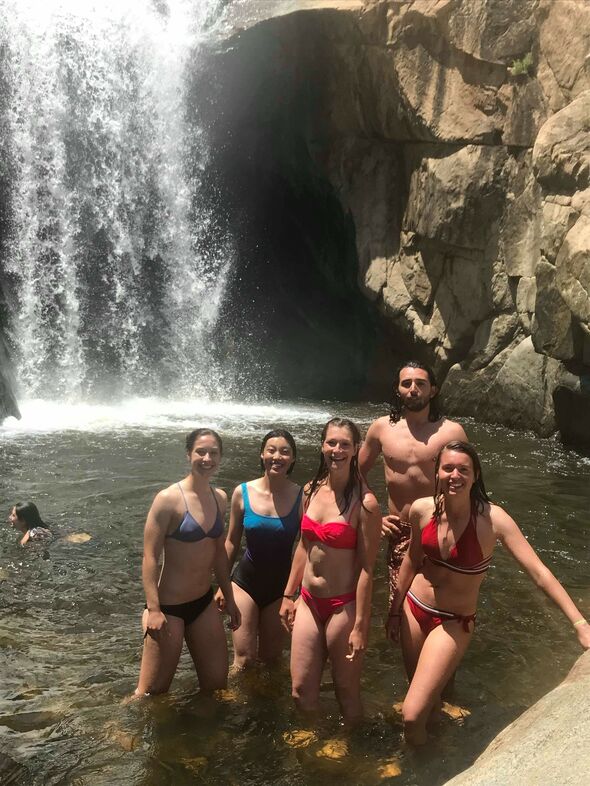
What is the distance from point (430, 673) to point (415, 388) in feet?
5.29

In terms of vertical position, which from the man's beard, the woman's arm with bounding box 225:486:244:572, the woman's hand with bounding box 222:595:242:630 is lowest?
the woman's hand with bounding box 222:595:242:630

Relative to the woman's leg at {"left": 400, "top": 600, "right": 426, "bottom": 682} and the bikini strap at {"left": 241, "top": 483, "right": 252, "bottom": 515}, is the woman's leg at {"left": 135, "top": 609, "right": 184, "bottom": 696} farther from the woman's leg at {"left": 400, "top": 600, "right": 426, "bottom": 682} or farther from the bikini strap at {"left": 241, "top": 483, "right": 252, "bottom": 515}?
the woman's leg at {"left": 400, "top": 600, "right": 426, "bottom": 682}

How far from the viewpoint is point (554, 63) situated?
13734 millimetres

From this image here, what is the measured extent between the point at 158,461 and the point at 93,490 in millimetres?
1687

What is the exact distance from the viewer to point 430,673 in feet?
13.3

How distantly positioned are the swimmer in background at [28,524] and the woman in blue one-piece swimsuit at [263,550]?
325 centimetres

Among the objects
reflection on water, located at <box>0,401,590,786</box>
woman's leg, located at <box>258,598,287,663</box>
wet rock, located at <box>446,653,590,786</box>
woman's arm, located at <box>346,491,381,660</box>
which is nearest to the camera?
wet rock, located at <box>446,653,590,786</box>

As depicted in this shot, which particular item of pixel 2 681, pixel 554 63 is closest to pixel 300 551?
pixel 2 681

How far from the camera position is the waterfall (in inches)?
722

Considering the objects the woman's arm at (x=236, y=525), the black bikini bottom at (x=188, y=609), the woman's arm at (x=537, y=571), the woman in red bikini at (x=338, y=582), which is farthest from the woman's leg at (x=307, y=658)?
the woman's arm at (x=537, y=571)

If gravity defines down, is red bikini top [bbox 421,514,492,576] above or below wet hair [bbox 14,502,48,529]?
above

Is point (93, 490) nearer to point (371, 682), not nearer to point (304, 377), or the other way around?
point (371, 682)

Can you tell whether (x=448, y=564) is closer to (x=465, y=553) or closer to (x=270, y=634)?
(x=465, y=553)

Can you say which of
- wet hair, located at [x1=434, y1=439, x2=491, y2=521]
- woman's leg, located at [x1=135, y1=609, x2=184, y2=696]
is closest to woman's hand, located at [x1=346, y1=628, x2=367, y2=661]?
wet hair, located at [x1=434, y1=439, x2=491, y2=521]
